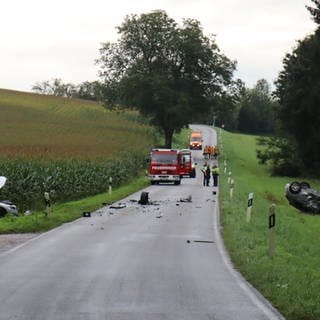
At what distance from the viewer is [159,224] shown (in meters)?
23.9

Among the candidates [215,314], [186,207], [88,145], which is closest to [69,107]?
[88,145]

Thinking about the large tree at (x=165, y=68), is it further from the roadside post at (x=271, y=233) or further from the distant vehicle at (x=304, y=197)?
the roadside post at (x=271, y=233)

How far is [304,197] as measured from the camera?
35.8m

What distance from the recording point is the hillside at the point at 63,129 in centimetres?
5984

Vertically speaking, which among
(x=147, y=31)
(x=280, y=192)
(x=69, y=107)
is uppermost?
(x=147, y=31)

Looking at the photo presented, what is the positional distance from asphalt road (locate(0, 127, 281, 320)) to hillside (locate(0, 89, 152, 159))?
29120mm

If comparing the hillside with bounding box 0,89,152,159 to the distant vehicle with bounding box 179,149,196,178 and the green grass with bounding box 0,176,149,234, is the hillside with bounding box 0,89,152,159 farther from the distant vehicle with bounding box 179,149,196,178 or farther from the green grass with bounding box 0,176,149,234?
the green grass with bounding box 0,176,149,234

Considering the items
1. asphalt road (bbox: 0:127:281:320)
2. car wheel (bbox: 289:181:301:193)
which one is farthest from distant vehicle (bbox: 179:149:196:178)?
asphalt road (bbox: 0:127:281:320)

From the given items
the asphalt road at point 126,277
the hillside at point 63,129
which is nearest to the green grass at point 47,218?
the asphalt road at point 126,277

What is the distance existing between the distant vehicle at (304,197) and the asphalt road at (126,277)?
1331 cm

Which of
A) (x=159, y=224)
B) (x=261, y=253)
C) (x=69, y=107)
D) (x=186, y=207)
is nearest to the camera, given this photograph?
(x=261, y=253)

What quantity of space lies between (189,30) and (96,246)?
6659 centimetres

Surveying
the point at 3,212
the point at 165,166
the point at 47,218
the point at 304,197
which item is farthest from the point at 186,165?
the point at 47,218

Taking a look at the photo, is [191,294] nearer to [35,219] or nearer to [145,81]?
[35,219]
